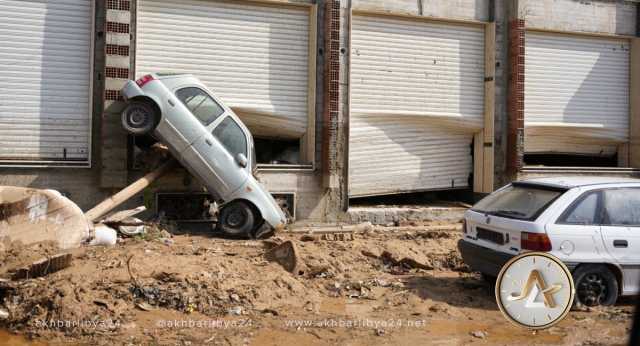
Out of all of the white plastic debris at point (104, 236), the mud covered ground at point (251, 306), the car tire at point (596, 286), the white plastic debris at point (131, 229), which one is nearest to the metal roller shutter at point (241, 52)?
the white plastic debris at point (131, 229)

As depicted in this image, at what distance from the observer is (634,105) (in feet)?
48.5

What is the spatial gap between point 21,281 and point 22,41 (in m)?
5.94

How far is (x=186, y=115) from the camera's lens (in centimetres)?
955

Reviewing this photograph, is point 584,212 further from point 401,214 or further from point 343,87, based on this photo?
point 343,87

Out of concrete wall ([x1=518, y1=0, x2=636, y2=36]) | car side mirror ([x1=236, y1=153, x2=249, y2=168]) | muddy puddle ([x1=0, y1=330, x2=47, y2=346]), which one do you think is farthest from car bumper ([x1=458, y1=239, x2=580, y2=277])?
concrete wall ([x1=518, y1=0, x2=636, y2=36])

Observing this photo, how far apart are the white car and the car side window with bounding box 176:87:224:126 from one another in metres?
5.23

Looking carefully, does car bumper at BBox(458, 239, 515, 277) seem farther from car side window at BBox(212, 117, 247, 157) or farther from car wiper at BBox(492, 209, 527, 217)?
car side window at BBox(212, 117, 247, 157)

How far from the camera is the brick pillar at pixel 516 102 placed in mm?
13172

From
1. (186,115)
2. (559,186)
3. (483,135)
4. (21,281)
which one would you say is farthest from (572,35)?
(21,281)

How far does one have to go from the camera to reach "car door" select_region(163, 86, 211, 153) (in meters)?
9.54

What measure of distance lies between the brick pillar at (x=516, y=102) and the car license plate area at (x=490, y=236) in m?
6.83

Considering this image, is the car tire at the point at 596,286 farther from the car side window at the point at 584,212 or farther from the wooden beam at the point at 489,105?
the wooden beam at the point at 489,105

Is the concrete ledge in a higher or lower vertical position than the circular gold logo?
higher

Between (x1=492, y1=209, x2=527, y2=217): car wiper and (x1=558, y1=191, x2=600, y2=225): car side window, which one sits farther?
(x1=492, y1=209, x2=527, y2=217): car wiper
